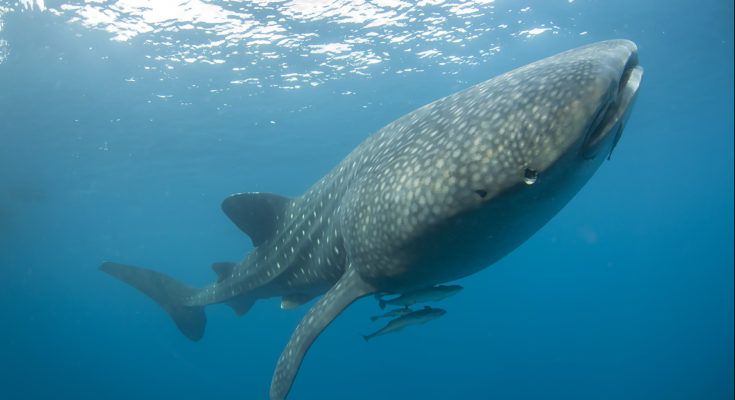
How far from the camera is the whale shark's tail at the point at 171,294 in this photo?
9.11 metres

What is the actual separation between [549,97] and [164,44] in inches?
635

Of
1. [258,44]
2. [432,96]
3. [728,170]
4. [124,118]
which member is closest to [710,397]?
[432,96]

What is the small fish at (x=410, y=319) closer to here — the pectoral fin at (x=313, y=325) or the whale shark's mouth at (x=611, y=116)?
the pectoral fin at (x=313, y=325)

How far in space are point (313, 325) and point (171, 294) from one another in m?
6.47

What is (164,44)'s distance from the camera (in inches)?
611

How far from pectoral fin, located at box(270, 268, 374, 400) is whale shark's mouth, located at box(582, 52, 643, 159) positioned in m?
2.05

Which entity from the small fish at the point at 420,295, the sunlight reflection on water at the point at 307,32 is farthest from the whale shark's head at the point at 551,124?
the sunlight reflection on water at the point at 307,32

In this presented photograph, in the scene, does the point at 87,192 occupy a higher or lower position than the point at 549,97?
lower

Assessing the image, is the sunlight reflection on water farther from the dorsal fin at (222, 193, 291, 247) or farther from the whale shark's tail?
the dorsal fin at (222, 193, 291, 247)

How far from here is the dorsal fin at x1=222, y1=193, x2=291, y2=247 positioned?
5492 millimetres

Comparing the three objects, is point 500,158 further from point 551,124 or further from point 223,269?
point 223,269

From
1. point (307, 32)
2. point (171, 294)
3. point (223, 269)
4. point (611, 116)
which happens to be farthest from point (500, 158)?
point (307, 32)

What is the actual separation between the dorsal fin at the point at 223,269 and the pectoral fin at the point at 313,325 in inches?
143

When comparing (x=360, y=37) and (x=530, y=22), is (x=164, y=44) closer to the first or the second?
(x=360, y=37)
